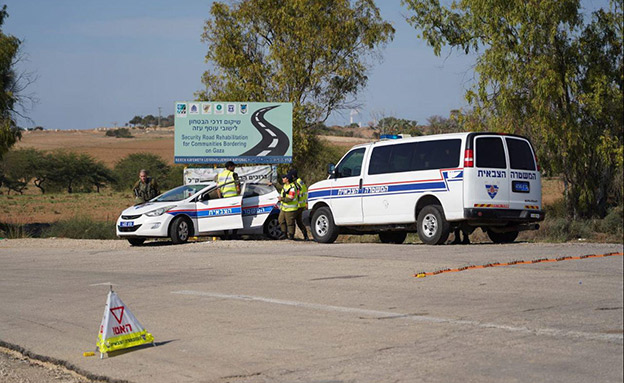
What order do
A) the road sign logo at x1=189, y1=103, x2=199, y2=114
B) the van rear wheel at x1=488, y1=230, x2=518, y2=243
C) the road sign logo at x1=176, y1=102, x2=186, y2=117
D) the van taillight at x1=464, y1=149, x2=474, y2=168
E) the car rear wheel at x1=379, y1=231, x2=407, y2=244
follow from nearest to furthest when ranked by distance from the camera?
the van taillight at x1=464, y1=149, x2=474, y2=168 < the van rear wheel at x1=488, y1=230, x2=518, y2=243 < the car rear wheel at x1=379, y1=231, x2=407, y2=244 < the road sign logo at x1=176, y1=102, x2=186, y2=117 < the road sign logo at x1=189, y1=103, x2=199, y2=114

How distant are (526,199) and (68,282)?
28.3ft

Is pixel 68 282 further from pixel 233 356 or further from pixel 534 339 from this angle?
pixel 534 339

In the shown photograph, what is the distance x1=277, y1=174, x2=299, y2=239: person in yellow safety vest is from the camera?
22.3 m

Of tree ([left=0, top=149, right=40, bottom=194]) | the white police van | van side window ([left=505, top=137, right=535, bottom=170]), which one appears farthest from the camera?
tree ([left=0, top=149, right=40, bottom=194])

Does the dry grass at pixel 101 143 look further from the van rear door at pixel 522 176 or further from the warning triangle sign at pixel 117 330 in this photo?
the warning triangle sign at pixel 117 330

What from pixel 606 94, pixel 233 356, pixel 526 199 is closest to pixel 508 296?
pixel 233 356

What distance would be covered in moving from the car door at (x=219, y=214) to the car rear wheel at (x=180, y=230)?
31 centimetres

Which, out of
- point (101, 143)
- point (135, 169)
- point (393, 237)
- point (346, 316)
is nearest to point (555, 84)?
point (393, 237)

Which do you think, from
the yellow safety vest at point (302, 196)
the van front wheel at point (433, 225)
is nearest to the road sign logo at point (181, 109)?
the yellow safety vest at point (302, 196)

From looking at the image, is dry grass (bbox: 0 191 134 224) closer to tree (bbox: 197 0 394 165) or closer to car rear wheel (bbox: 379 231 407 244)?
tree (bbox: 197 0 394 165)

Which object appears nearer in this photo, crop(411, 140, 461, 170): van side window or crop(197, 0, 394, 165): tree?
crop(411, 140, 461, 170): van side window

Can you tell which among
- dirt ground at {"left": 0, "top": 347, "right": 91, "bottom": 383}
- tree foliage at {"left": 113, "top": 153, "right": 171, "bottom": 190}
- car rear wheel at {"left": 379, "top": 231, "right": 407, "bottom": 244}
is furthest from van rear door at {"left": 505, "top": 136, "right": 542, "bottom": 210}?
tree foliage at {"left": 113, "top": 153, "right": 171, "bottom": 190}

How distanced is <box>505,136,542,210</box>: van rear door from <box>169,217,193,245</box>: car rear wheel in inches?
354

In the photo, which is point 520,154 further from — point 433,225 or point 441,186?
point 433,225
